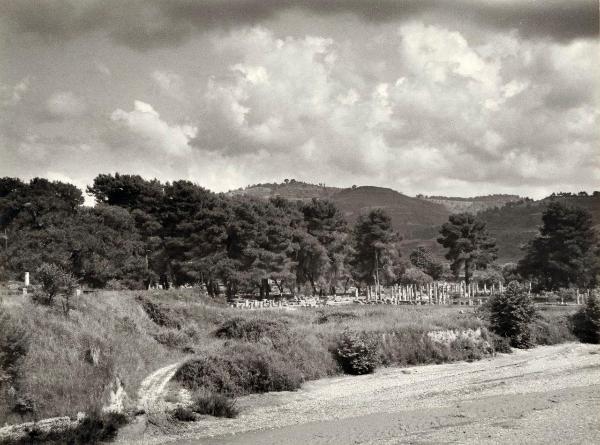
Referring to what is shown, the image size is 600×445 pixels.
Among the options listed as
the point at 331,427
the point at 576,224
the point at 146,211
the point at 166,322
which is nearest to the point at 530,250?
the point at 576,224

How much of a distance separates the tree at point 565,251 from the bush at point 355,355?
48.1 metres

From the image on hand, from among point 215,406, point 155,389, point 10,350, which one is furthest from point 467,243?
point 10,350

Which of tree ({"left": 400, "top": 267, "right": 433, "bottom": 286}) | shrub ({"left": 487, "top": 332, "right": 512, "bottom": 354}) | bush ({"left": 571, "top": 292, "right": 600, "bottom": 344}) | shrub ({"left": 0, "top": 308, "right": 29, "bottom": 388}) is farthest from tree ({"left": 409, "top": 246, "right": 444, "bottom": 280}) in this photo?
shrub ({"left": 0, "top": 308, "right": 29, "bottom": 388})

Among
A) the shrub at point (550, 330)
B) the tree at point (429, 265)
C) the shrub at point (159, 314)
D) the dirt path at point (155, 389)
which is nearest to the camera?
the dirt path at point (155, 389)

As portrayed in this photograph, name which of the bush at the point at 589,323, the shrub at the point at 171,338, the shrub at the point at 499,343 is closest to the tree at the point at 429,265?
the bush at the point at 589,323

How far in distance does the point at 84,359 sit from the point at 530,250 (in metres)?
66.8

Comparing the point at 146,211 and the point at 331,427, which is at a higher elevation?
the point at 146,211

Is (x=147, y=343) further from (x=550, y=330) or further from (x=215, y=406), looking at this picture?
(x=550, y=330)

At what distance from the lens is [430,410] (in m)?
26.3

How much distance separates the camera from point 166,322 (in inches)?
1548

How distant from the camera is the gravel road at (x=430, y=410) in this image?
21812 mm

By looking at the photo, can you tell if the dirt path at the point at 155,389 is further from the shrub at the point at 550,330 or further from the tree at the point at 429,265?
the tree at the point at 429,265

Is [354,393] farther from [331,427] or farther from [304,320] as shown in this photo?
[304,320]

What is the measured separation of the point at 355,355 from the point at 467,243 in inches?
2259
